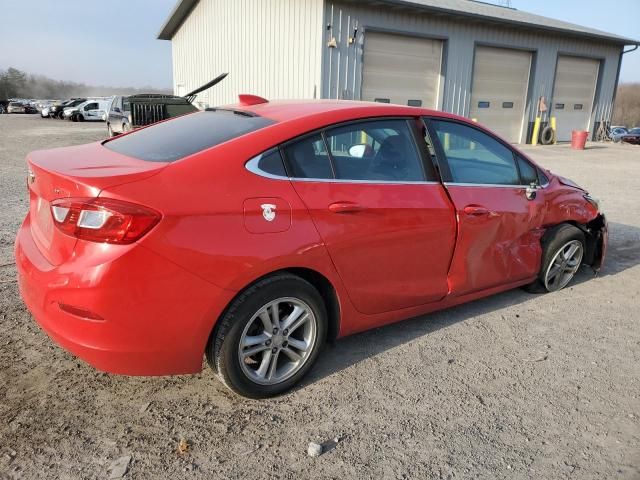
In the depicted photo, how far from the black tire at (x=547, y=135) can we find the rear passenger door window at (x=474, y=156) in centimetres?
1735

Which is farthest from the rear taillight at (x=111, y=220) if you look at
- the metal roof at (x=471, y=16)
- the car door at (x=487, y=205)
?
the metal roof at (x=471, y=16)

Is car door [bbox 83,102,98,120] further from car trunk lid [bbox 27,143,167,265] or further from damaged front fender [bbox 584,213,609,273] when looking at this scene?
damaged front fender [bbox 584,213,609,273]

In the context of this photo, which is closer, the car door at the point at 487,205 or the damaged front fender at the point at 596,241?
the car door at the point at 487,205

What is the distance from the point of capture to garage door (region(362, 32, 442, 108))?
1457 cm

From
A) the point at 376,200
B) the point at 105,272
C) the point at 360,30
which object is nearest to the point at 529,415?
the point at 376,200

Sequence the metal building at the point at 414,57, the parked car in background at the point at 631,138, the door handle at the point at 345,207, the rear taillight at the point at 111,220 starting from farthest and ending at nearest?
the parked car in background at the point at 631,138 < the metal building at the point at 414,57 < the door handle at the point at 345,207 < the rear taillight at the point at 111,220

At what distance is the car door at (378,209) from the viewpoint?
277 cm

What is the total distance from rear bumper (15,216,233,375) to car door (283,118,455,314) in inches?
29.2

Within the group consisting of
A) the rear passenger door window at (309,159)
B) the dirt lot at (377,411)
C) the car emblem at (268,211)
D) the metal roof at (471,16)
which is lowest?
the dirt lot at (377,411)

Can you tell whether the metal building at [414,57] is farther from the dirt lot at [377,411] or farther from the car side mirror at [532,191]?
the dirt lot at [377,411]

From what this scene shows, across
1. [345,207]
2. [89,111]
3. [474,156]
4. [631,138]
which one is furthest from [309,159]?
[89,111]

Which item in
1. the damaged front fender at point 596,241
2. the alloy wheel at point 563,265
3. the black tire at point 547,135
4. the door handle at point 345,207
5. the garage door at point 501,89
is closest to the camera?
the door handle at point 345,207

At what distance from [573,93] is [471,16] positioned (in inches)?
300

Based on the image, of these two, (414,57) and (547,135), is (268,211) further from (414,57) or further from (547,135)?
(547,135)
